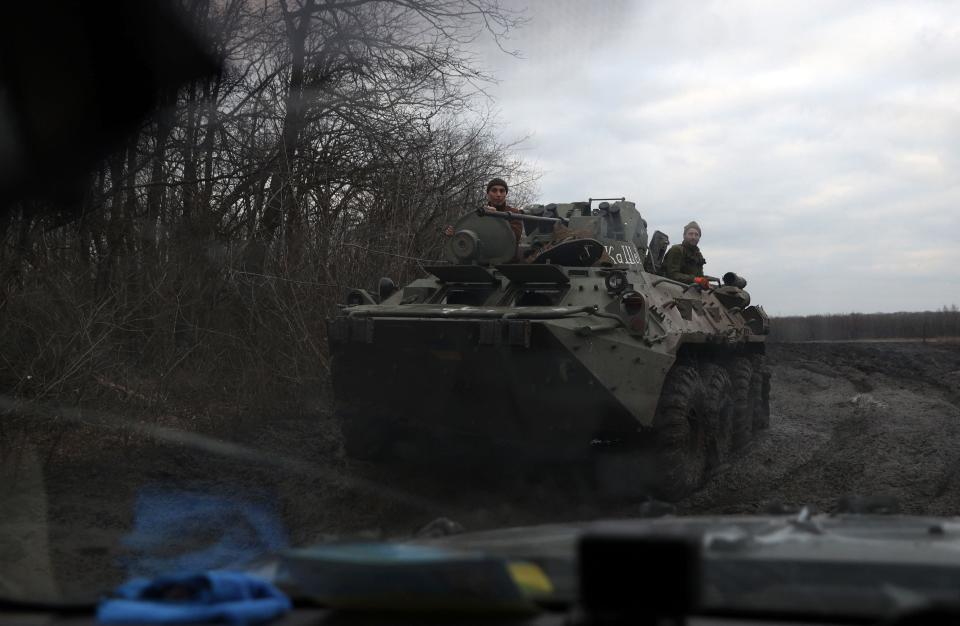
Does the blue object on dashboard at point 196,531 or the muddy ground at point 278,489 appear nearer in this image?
the blue object on dashboard at point 196,531

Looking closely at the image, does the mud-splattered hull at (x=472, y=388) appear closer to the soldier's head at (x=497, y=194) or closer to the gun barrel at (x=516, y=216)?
the gun barrel at (x=516, y=216)

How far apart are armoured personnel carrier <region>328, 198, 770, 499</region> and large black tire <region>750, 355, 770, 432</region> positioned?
9.44 feet

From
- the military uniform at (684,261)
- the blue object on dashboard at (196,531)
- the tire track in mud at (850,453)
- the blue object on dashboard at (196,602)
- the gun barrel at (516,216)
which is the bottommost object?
the blue object on dashboard at (196,531)

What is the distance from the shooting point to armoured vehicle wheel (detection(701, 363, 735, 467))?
27.3 ft

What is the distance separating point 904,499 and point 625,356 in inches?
83.0

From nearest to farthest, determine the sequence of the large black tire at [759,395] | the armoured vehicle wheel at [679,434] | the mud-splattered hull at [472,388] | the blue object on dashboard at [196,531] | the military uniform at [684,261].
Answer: the blue object on dashboard at [196,531], the mud-splattered hull at [472,388], the armoured vehicle wheel at [679,434], the military uniform at [684,261], the large black tire at [759,395]

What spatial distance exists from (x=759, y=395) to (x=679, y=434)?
185 inches

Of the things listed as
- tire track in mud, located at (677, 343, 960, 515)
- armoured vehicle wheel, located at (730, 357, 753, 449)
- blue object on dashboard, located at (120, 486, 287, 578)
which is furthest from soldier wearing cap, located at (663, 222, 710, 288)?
blue object on dashboard, located at (120, 486, 287, 578)

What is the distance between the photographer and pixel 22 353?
790cm

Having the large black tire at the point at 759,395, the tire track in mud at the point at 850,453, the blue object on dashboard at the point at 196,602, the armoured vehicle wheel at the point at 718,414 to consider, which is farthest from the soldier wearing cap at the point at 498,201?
the blue object on dashboard at the point at 196,602

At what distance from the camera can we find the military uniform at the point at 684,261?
1077 centimetres

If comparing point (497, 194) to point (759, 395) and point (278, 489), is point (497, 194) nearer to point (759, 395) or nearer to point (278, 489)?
point (278, 489)

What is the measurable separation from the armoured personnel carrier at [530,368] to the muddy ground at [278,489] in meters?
0.31

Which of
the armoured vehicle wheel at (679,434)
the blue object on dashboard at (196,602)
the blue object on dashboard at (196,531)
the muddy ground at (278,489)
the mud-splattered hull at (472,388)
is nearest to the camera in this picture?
the blue object on dashboard at (196,602)
